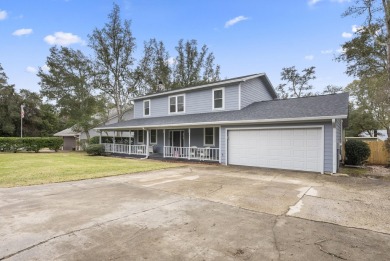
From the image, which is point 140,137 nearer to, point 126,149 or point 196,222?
point 126,149

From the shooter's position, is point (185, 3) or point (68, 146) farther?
point (68, 146)

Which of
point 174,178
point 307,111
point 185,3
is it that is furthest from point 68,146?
point 307,111

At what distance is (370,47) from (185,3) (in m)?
15.0

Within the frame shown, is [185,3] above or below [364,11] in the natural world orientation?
above

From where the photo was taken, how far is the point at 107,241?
3727 millimetres

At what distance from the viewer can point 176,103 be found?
19125 millimetres

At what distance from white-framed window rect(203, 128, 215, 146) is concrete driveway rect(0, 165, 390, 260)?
8.61 m

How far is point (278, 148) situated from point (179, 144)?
8.51 m

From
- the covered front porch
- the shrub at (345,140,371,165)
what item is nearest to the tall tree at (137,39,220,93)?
the covered front porch

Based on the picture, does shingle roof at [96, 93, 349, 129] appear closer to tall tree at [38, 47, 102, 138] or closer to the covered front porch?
the covered front porch

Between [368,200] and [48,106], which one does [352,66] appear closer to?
[368,200]

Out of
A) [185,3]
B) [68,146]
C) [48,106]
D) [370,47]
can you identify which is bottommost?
[68,146]

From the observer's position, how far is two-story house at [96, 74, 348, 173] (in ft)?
35.3

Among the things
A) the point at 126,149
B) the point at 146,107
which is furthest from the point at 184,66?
the point at 126,149
